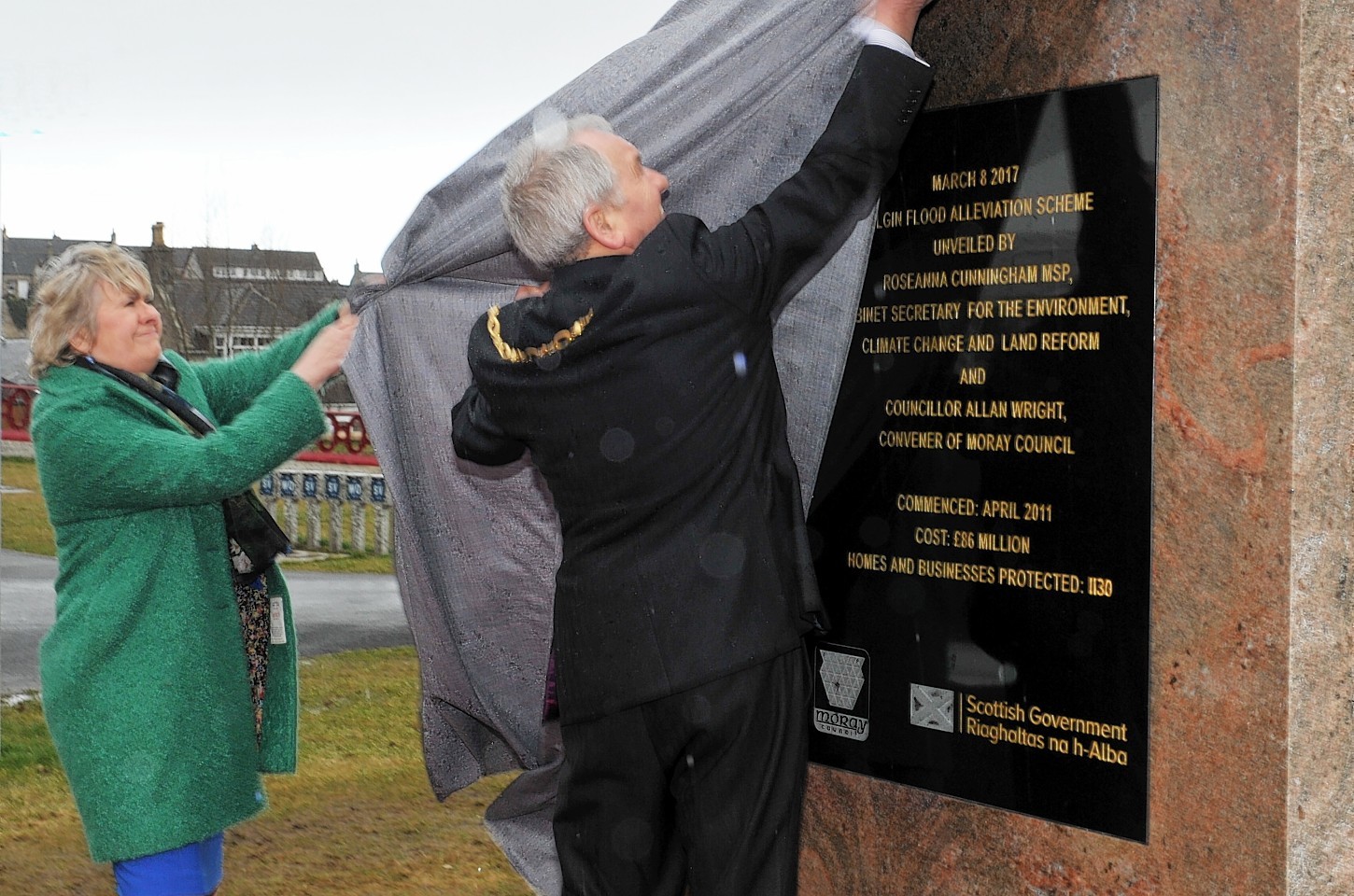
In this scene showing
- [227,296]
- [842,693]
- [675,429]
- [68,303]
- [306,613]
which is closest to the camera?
[675,429]

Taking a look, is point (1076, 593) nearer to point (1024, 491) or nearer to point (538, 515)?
point (1024, 491)

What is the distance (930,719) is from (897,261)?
40.6 inches

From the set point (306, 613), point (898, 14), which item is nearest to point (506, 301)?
point (898, 14)

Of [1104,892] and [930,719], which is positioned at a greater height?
[930,719]

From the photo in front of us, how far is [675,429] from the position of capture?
2271 mm

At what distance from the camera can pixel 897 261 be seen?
293 cm

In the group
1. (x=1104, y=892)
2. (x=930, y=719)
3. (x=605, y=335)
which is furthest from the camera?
(x=930, y=719)

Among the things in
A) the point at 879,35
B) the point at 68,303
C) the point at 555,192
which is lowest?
the point at 68,303

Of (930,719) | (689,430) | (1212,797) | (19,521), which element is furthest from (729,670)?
(19,521)

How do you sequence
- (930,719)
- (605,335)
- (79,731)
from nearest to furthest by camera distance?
(605,335)
(930,719)
(79,731)

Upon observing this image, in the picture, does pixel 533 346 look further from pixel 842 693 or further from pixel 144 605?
pixel 144 605

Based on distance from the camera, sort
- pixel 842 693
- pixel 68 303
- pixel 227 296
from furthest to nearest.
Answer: pixel 227 296 < pixel 68 303 < pixel 842 693

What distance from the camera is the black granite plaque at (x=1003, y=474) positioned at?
2.55m

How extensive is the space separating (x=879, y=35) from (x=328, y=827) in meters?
4.38
